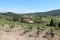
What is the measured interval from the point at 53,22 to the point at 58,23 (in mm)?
730

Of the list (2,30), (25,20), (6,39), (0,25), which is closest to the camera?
(6,39)

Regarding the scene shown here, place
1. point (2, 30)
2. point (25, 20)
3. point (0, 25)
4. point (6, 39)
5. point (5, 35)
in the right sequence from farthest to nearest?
point (25, 20)
point (0, 25)
point (2, 30)
point (5, 35)
point (6, 39)

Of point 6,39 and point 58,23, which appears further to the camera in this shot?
point 58,23

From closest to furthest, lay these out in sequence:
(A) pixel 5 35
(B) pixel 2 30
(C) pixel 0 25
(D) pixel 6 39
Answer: (D) pixel 6 39 → (A) pixel 5 35 → (B) pixel 2 30 → (C) pixel 0 25

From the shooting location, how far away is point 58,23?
17.1 meters

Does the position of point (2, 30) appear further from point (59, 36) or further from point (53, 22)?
point (53, 22)

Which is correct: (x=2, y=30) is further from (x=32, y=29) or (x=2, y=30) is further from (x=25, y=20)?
(x=25, y=20)

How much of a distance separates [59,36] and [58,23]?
445cm

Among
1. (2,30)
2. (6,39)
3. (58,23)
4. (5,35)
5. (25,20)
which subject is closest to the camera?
(6,39)

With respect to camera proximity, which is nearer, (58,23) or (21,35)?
(21,35)

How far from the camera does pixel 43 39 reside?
39.7 feet

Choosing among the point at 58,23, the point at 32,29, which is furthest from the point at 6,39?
the point at 58,23

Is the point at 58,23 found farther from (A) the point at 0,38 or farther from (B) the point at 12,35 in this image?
(A) the point at 0,38

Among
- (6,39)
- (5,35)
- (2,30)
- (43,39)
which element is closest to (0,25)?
(2,30)
